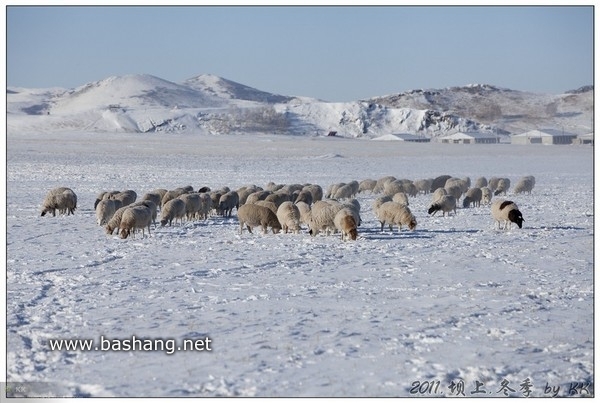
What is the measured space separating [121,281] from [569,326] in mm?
5719

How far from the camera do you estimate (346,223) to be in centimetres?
1451

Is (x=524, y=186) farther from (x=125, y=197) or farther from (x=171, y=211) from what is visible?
(x=171, y=211)

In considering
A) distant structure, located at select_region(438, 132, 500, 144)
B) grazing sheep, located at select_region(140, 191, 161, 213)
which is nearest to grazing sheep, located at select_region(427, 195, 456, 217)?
grazing sheep, located at select_region(140, 191, 161, 213)

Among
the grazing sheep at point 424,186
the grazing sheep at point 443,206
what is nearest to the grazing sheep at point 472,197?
the grazing sheep at point 443,206

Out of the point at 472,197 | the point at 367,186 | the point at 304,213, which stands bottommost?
the point at 367,186

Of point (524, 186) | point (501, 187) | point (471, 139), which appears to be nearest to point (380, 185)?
point (501, 187)

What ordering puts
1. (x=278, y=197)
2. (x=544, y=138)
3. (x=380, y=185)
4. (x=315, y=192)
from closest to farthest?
(x=278, y=197) → (x=315, y=192) → (x=380, y=185) → (x=544, y=138)

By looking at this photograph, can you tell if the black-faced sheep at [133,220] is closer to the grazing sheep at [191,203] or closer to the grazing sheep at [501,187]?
the grazing sheep at [191,203]

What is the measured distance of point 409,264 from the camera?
12.1 meters

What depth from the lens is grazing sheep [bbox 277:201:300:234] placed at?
15.5 metres

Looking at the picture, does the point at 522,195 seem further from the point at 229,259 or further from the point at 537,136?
the point at 537,136

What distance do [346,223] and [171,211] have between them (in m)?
4.22

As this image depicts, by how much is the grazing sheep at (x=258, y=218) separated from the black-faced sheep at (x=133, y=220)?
6.03 ft

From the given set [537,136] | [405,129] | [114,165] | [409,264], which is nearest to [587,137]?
[537,136]
